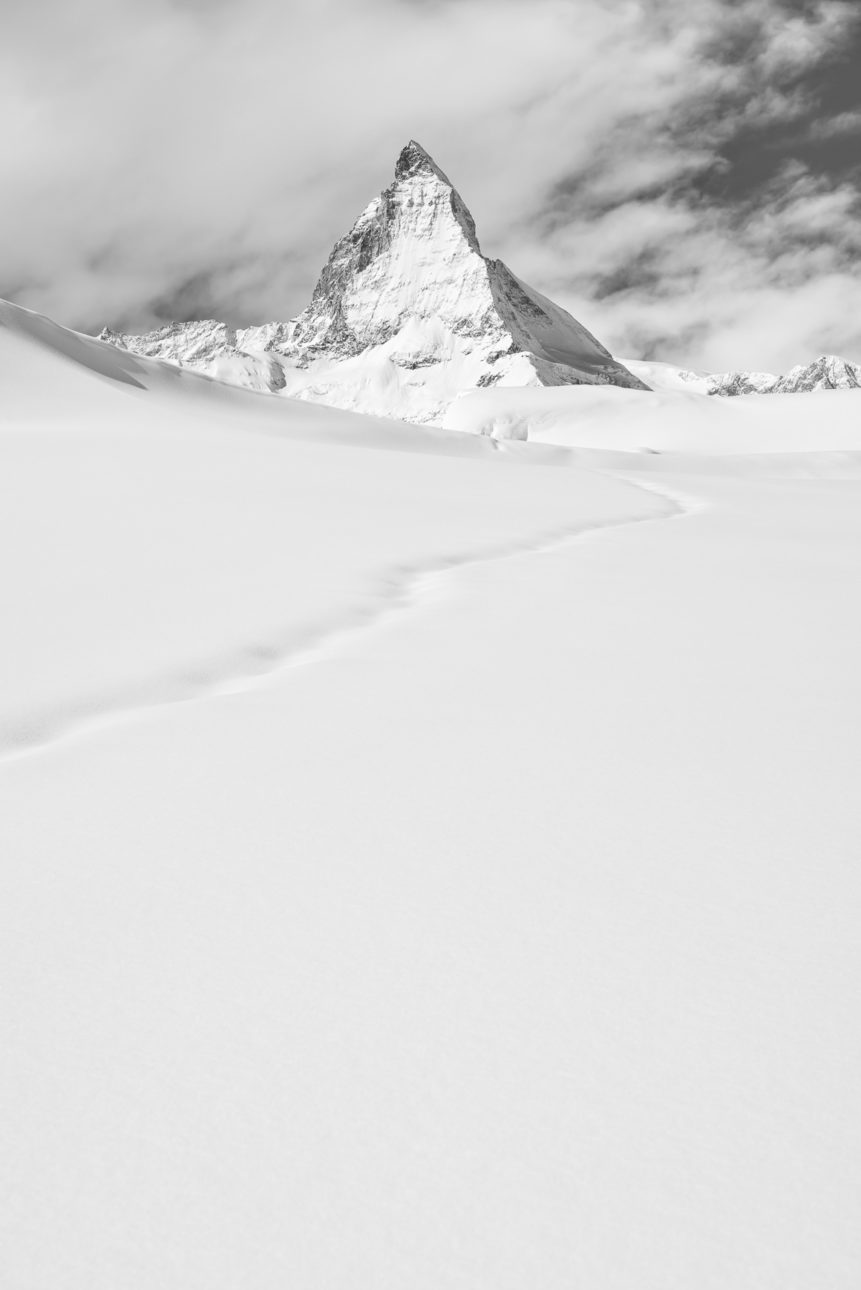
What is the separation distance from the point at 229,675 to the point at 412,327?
149265 mm

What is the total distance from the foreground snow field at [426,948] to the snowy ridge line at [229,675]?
1 centimetres

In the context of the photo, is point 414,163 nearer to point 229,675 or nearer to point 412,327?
point 412,327

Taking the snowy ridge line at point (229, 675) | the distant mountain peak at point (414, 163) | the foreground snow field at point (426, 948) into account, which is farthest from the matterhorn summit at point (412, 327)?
the foreground snow field at point (426, 948)

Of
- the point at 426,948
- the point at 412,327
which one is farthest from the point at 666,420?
the point at 412,327

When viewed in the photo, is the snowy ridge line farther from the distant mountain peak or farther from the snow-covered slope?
the distant mountain peak

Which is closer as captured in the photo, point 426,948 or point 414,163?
point 426,948

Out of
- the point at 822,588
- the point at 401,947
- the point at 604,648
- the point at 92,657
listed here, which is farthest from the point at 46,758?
the point at 822,588

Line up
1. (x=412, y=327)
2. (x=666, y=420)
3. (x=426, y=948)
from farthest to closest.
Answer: (x=412, y=327), (x=666, y=420), (x=426, y=948)

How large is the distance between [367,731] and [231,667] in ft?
2.28

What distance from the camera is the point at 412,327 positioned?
143750 mm

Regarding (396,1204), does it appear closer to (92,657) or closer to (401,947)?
(401,947)

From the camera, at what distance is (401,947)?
44.9 inches

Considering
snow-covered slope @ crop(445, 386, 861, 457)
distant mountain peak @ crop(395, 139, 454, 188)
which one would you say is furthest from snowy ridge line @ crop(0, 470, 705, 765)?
distant mountain peak @ crop(395, 139, 454, 188)

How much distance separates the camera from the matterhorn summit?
133500 mm
